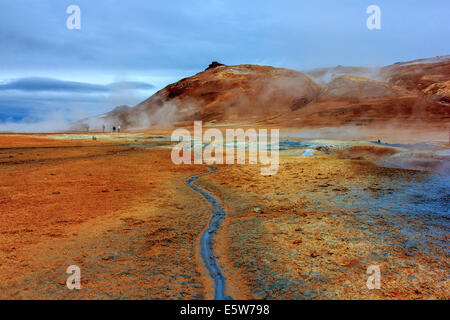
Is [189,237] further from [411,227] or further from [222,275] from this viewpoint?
[411,227]

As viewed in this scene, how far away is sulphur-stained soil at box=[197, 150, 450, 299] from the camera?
3693 mm

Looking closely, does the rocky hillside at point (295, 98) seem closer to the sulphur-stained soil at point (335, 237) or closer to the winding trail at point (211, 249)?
Answer: the sulphur-stained soil at point (335, 237)

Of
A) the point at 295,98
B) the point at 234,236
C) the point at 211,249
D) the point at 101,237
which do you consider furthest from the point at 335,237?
the point at 295,98

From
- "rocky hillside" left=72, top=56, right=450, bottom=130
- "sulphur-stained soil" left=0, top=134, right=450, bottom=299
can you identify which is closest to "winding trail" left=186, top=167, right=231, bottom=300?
"sulphur-stained soil" left=0, top=134, right=450, bottom=299

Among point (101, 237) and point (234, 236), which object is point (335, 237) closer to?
point (234, 236)

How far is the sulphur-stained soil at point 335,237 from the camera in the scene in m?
3.69

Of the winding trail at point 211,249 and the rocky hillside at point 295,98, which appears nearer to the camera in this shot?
the winding trail at point 211,249

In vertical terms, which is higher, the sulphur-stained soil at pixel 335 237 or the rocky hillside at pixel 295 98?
the rocky hillside at pixel 295 98

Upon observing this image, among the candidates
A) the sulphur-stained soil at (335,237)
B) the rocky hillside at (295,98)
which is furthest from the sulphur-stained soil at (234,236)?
the rocky hillside at (295,98)

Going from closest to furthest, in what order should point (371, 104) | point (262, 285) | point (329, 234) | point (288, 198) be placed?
point (262, 285) → point (329, 234) → point (288, 198) → point (371, 104)

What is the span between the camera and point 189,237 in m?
5.33

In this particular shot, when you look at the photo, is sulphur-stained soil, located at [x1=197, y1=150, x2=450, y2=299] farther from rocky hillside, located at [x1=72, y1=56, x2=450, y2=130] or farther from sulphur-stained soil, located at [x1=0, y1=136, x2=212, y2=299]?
rocky hillside, located at [x1=72, y1=56, x2=450, y2=130]
